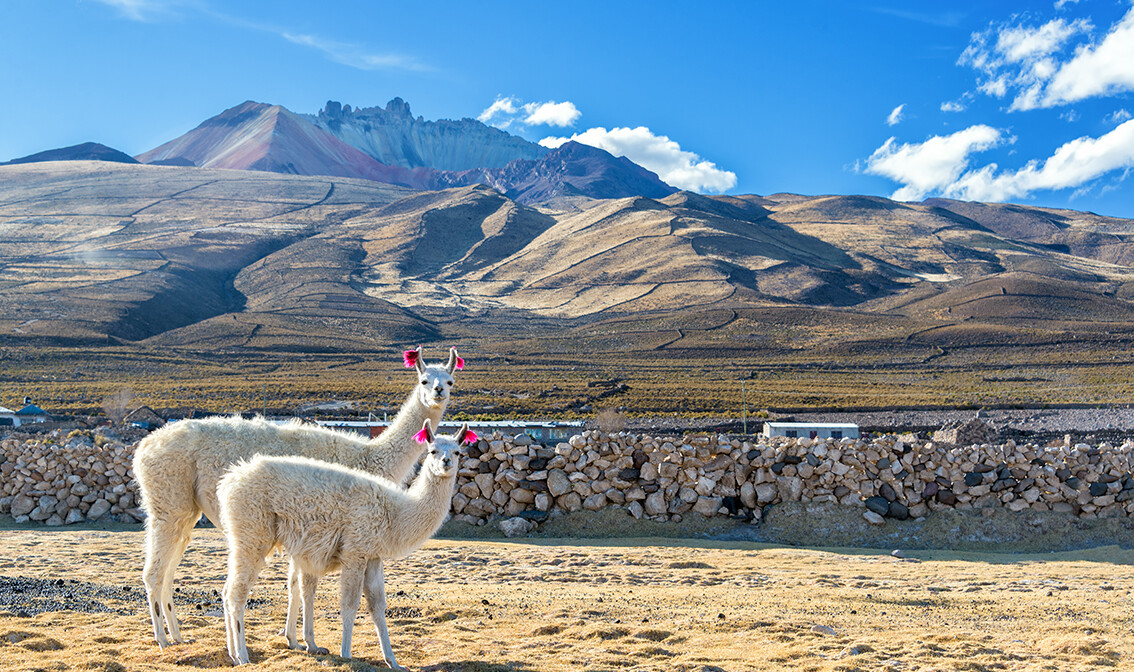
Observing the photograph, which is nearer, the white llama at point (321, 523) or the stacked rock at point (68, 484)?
the white llama at point (321, 523)

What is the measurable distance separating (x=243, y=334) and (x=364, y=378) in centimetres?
3237

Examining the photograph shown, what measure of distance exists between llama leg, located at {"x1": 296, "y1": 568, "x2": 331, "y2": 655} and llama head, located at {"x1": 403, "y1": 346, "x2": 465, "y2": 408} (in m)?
2.12

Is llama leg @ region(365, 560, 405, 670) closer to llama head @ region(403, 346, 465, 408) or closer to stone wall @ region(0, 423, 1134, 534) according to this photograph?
llama head @ region(403, 346, 465, 408)

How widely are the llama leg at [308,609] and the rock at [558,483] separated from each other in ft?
26.8

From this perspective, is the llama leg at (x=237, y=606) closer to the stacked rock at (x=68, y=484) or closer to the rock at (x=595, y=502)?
the rock at (x=595, y=502)

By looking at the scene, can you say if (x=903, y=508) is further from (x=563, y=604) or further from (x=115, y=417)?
(x=115, y=417)

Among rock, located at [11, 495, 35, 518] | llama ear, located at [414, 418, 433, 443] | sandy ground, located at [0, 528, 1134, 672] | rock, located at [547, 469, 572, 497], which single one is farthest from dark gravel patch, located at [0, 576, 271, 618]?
rock, located at [11, 495, 35, 518]

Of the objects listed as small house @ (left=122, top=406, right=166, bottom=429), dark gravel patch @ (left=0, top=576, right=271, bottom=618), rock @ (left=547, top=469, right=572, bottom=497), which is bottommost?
dark gravel patch @ (left=0, top=576, right=271, bottom=618)

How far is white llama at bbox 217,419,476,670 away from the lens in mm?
6980

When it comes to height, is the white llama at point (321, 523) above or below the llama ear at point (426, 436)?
below

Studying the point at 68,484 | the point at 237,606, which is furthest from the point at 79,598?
the point at 68,484

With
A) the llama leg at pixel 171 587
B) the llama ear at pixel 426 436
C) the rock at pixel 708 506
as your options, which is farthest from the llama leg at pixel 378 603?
the rock at pixel 708 506

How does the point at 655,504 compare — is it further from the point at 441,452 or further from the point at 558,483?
the point at 441,452

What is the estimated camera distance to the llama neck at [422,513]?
7.27 meters
